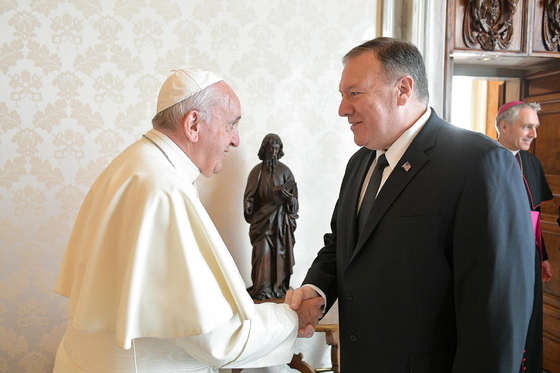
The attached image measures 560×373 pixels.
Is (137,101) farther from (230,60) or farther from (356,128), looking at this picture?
(356,128)

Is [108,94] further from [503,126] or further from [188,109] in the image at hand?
[503,126]

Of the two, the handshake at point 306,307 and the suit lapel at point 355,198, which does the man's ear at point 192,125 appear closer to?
the suit lapel at point 355,198

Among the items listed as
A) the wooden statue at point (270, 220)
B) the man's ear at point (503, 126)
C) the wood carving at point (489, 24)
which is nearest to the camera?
the wooden statue at point (270, 220)

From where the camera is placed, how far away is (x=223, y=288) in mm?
1523

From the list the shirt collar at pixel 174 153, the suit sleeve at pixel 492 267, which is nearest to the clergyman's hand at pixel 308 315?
the suit sleeve at pixel 492 267

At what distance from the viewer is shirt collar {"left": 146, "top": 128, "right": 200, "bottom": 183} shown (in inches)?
66.9

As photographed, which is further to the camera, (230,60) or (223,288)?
(230,60)

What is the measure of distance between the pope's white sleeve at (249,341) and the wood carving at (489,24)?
2726 millimetres

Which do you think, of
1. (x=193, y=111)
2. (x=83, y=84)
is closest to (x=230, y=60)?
(x=83, y=84)

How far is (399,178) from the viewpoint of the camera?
1.60 metres

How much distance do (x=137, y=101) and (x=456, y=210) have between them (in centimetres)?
243

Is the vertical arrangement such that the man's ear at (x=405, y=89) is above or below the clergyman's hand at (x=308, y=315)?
above

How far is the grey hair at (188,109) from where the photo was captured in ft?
5.63

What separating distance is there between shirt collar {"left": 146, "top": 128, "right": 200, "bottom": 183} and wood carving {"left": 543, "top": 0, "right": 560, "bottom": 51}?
3238 mm
